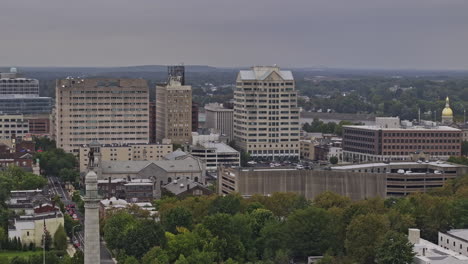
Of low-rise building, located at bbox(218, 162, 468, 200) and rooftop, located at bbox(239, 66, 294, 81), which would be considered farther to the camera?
rooftop, located at bbox(239, 66, 294, 81)

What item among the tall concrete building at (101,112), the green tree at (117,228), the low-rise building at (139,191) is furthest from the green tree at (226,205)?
the tall concrete building at (101,112)

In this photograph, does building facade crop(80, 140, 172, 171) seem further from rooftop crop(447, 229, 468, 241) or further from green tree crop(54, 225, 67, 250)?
rooftop crop(447, 229, 468, 241)

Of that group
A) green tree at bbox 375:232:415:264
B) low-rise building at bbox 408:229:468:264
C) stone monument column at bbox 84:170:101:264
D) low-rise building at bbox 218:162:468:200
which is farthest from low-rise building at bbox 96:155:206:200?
stone monument column at bbox 84:170:101:264

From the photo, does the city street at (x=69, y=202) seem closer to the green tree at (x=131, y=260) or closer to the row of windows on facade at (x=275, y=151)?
the green tree at (x=131, y=260)

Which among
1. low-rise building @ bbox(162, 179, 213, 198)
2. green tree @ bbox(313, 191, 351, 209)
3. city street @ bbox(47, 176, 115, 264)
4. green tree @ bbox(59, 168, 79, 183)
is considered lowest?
city street @ bbox(47, 176, 115, 264)

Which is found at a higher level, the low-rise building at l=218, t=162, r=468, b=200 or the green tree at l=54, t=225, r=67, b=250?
the low-rise building at l=218, t=162, r=468, b=200

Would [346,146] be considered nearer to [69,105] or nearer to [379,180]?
[69,105]
